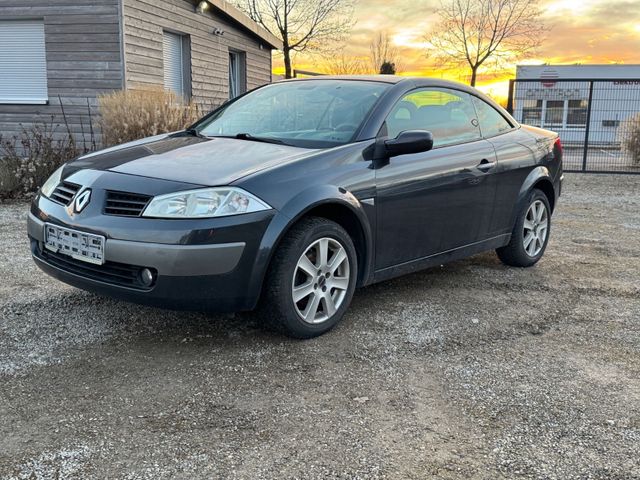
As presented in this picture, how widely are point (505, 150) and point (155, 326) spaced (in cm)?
299

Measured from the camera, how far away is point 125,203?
3.38 metres

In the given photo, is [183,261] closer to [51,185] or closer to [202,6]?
[51,185]

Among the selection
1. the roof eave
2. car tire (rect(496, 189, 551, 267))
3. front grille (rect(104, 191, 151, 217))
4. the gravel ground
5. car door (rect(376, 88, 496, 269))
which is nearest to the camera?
the gravel ground

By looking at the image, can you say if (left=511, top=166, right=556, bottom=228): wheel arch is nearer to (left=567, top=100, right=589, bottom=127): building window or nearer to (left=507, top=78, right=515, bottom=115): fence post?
(left=507, top=78, right=515, bottom=115): fence post

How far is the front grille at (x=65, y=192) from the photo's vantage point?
363cm

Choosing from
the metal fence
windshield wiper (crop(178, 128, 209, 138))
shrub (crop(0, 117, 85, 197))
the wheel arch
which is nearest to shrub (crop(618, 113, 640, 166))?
the metal fence

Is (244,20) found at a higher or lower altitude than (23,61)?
higher

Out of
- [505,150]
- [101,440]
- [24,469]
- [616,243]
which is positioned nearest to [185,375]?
[101,440]

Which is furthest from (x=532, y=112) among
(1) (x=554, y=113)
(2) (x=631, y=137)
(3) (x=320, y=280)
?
(3) (x=320, y=280)

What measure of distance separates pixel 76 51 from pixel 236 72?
721 centimetres

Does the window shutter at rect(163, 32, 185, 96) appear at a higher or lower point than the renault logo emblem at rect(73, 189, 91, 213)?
higher

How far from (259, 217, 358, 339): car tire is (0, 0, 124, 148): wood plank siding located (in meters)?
9.94

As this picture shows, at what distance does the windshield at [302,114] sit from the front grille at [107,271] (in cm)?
131

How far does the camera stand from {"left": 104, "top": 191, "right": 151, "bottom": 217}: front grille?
3320 millimetres
